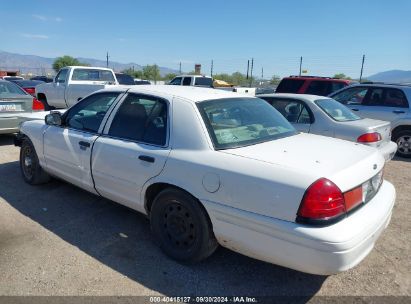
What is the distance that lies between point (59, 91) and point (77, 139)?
362 inches

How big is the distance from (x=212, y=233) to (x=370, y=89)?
6859mm

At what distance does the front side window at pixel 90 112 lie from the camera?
412 cm

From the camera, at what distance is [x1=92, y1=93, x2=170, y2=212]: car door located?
338 centimetres

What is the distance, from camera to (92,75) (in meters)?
12.7

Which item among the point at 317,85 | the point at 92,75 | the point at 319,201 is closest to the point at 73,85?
the point at 92,75

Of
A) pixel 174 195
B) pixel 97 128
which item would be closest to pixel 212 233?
pixel 174 195

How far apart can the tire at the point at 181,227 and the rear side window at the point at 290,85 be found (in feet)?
28.1

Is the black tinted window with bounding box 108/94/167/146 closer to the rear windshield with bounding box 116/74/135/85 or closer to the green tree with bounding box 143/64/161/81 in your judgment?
the rear windshield with bounding box 116/74/135/85

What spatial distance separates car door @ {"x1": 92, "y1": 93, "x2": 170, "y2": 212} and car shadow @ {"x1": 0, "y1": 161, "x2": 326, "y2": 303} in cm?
40

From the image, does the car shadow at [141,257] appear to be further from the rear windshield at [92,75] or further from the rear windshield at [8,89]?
the rear windshield at [92,75]

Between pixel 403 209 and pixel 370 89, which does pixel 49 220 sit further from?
pixel 370 89

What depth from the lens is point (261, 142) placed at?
3.30 meters

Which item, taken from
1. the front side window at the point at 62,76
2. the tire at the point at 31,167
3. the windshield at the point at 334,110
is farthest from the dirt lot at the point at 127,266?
the front side window at the point at 62,76

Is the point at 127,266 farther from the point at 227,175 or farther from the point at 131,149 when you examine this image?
the point at 227,175
